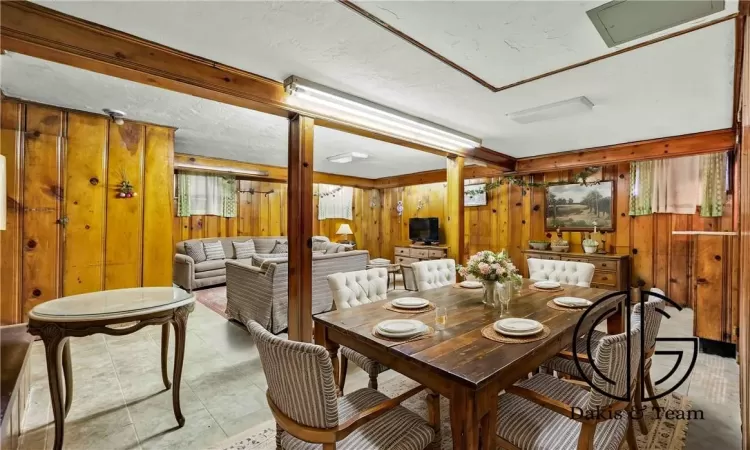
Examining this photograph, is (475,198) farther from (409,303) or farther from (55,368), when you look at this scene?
(55,368)

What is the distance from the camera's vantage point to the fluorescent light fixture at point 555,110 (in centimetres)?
272

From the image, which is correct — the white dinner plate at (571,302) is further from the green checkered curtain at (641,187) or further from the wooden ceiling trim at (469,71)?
the green checkered curtain at (641,187)

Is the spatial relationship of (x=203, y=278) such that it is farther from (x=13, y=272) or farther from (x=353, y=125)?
(x=353, y=125)

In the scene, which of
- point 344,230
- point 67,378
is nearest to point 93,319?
point 67,378

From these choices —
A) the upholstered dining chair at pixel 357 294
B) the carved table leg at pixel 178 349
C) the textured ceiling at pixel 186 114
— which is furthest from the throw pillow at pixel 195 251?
the upholstered dining chair at pixel 357 294

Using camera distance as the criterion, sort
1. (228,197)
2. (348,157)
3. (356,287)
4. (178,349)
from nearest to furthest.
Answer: (178,349) → (356,287) → (348,157) → (228,197)

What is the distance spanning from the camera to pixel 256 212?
7.56 m

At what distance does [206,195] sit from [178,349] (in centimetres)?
516

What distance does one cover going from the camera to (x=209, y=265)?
19.4 ft

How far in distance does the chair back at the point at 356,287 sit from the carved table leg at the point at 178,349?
0.92m

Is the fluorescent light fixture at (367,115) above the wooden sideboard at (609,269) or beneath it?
above

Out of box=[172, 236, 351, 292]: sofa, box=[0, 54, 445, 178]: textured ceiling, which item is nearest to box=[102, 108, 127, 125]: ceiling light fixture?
box=[0, 54, 445, 178]: textured ceiling

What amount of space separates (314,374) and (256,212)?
6.96 meters

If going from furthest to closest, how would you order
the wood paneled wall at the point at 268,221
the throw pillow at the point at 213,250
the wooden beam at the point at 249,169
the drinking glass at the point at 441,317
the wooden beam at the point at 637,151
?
the wood paneled wall at the point at 268,221
the throw pillow at the point at 213,250
the wooden beam at the point at 249,169
the wooden beam at the point at 637,151
the drinking glass at the point at 441,317
